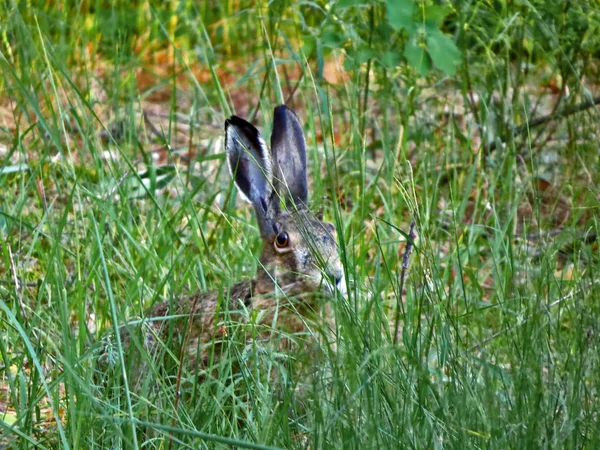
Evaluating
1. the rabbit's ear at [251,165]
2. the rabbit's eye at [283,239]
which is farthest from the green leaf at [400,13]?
the rabbit's eye at [283,239]

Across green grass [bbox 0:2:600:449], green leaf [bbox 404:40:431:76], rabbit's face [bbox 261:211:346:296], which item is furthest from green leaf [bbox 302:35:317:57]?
rabbit's face [bbox 261:211:346:296]

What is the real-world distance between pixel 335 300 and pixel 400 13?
247 centimetres

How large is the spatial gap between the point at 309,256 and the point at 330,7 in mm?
1388

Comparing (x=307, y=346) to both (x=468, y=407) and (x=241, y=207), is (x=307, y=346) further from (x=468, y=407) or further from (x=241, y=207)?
(x=241, y=207)

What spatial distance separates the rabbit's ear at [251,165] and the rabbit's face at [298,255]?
12cm

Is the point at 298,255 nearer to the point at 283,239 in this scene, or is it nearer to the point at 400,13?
the point at 283,239

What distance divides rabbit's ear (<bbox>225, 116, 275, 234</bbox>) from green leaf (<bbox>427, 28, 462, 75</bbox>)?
1.01 metres

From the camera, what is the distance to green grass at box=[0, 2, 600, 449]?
2.62 metres

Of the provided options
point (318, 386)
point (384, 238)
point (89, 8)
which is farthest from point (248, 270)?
point (89, 8)

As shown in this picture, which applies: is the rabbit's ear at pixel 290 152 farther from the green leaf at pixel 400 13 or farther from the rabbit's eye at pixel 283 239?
the green leaf at pixel 400 13

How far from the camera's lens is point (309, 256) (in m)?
4.17

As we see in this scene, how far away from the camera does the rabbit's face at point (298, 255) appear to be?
399 centimetres

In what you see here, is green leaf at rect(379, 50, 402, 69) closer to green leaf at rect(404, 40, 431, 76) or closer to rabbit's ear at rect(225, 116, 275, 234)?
green leaf at rect(404, 40, 431, 76)

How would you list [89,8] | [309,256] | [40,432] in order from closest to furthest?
[40,432]
[309,256]
[89,8]
